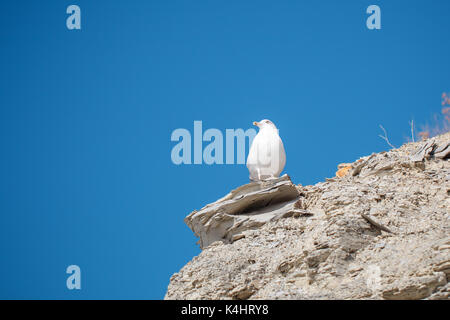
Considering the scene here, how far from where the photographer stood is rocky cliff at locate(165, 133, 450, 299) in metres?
8.17

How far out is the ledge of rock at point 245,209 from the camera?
38.3ft

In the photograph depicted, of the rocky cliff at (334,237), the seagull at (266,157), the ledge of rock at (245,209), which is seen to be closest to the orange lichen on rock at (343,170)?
the rocky cliff at (334,237)

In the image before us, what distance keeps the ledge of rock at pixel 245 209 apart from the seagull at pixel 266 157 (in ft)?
1.55

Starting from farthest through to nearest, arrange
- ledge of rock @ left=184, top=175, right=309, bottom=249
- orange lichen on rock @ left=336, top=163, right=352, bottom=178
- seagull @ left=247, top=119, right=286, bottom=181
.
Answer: orange lichen on rock @ left=336, top=163, right=352, bottom=178 < seagull @ left=247, top=119, right=286, bottom=181 < ledge of rock @ left=184, top=175, right=309, bottom=249

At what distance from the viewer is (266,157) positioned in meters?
12.8

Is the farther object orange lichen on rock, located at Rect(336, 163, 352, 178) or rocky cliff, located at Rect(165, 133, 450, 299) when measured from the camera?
orange lichen on rock, located at Rect(336, 163, 352, 178)

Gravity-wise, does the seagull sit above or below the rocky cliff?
above

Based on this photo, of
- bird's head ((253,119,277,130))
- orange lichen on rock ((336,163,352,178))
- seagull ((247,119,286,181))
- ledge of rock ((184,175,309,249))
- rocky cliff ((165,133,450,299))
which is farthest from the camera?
orange lichen on rock ((336,163,352,178))

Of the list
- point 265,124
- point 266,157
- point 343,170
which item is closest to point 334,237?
point 266,157

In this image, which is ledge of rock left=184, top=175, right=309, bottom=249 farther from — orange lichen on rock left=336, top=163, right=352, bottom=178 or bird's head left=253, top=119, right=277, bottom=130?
orange lichen on rock left=336, top=163, right=352, bottom=178

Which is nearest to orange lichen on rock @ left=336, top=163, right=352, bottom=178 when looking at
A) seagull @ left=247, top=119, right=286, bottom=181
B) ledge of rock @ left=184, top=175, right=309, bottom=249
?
seagull @ left=247, top=119, right=286, bottom=181

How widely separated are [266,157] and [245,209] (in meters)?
1.46

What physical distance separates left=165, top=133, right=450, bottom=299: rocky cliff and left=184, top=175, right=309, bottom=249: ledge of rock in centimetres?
2
